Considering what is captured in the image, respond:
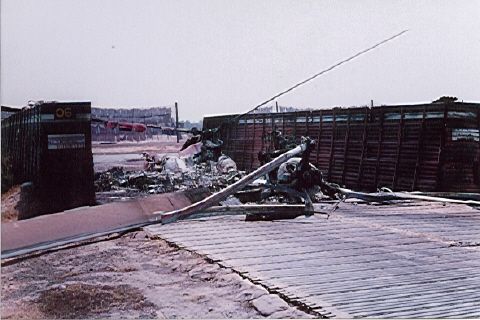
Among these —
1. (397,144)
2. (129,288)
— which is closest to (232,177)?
(397,144)

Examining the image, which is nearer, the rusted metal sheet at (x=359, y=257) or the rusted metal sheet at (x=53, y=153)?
the rusted metal sheet at (x=359, y=257)

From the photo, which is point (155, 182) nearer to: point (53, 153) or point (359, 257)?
point (53, 153)

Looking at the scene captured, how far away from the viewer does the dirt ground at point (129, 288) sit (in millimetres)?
4000

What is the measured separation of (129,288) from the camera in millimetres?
4566

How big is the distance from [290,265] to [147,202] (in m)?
3.06

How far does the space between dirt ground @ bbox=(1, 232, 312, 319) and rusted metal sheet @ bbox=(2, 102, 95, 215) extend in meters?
2.64

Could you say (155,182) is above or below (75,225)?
below

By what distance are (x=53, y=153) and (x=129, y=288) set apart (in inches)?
170

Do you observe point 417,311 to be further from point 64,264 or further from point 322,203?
point 322,203

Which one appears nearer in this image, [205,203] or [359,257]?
[359,257]

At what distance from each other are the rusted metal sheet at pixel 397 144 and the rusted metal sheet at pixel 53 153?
7.98 m

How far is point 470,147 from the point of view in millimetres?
13789

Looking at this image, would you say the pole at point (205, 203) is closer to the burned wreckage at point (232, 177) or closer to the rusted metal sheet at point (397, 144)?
the burned wreckage at point (232, 177)

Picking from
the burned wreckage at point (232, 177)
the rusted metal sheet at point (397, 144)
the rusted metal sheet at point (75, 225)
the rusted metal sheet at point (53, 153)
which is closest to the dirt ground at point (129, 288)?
the rusted metal sheet at point (75, 225)
